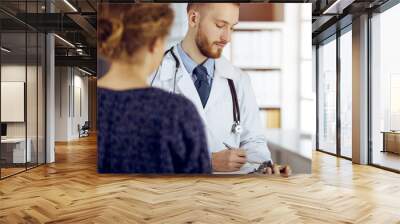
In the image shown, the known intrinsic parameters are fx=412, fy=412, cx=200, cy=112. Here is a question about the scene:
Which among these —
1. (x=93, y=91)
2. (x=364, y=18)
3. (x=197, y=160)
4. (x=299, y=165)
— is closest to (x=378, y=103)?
(x=364, y=18)

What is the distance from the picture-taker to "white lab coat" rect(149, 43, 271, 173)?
20.9ft

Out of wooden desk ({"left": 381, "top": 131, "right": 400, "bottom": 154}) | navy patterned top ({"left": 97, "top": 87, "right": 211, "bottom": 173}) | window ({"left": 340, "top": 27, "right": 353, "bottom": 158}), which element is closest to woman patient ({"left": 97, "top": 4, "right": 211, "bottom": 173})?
navy patterned top ({"left": 97, "top": 87, "right": 211, "bottom": 173})

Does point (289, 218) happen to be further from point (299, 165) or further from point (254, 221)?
point (299, 165)

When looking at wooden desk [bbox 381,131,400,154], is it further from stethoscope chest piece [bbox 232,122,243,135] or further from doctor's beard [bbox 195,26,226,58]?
doctor's beard [bbox 195,26,226,58]

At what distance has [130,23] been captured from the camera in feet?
21.3

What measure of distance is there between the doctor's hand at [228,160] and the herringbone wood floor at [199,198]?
6.4 inches

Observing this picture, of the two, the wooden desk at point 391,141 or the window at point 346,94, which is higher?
the window at point 346,94

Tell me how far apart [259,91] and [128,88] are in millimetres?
2070

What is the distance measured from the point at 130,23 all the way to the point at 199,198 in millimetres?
3098

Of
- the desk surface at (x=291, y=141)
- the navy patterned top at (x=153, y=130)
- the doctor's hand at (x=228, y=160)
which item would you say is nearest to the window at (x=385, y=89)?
the desk surface at (x=291, y=141)

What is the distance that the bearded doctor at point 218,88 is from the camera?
6.37 metres

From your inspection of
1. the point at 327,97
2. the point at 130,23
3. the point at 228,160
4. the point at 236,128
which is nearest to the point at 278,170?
the point at 228,160

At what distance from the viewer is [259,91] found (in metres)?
6.60

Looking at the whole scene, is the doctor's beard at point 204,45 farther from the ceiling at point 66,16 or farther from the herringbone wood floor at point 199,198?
the herringbone wood floor at point 199,198
